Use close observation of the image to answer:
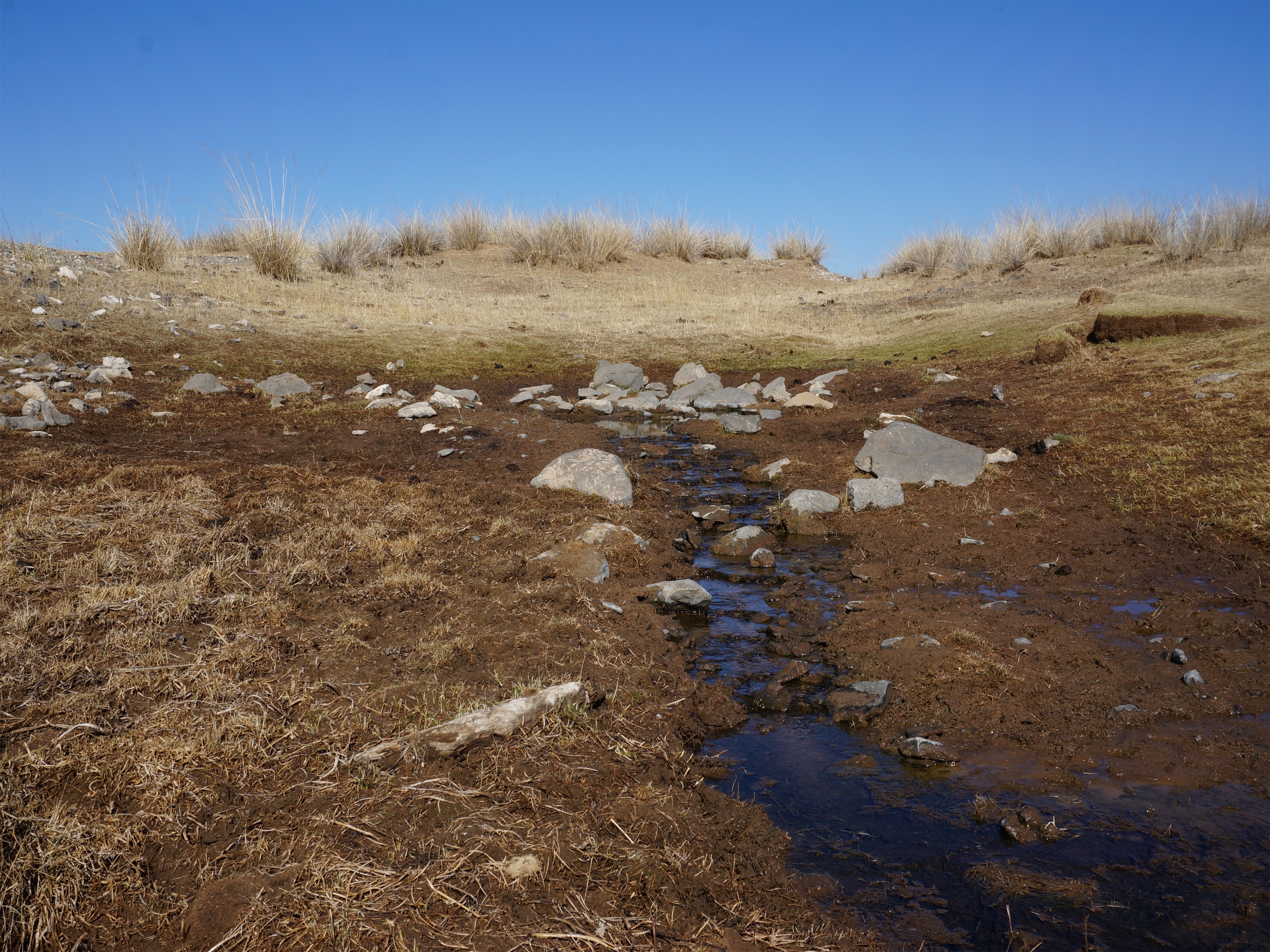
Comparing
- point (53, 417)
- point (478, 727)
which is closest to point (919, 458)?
point (478, 727)

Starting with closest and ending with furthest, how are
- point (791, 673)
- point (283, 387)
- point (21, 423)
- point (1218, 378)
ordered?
point (791, 673) < point (21, 423) < point (1218, 378) < point (283, 387)

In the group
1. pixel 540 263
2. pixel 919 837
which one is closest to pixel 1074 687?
pixel 919 837

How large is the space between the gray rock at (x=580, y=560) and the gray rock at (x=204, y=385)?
7.08 metres

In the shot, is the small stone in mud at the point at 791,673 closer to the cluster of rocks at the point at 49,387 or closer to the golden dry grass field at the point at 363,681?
the golden dry grass field at the point at 363,681

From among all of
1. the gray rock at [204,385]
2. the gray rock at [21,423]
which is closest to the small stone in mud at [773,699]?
the gray rock at [21,423]

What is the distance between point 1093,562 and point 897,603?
168cm

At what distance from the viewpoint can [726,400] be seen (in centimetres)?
1241

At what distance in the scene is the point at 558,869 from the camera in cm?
264

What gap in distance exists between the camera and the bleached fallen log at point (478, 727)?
312 cm

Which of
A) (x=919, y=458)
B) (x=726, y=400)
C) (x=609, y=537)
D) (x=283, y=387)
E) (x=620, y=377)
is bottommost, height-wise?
(x=609, y=537)

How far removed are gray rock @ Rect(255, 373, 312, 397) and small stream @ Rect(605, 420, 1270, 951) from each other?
8561 millimetres

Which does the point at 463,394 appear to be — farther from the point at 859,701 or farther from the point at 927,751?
the point at 927,751

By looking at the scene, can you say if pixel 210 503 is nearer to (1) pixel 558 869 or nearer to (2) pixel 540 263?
(1) pixel 558 869

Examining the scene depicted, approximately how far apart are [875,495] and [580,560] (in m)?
3.16
